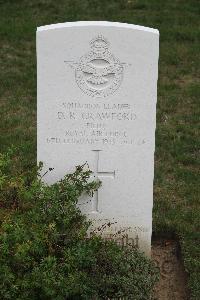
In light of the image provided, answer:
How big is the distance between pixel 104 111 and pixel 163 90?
368 centimetres

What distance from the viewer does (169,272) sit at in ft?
16.6

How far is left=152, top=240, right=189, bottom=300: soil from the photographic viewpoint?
481cm

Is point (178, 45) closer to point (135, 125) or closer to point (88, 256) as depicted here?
point (135, 125)

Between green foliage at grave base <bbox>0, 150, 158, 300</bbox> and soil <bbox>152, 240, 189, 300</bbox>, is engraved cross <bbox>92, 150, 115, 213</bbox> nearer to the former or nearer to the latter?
green foliage at grave base <bbox>0, 150, 158, 300</bbox>

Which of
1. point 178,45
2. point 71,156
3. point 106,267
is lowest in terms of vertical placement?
A: point 106,267

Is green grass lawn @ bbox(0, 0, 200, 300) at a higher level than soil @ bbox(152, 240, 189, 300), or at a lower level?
higher

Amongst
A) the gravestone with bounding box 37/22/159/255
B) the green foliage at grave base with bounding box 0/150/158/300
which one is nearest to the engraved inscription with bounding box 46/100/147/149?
the gravestone with bounding box 37/22/159/255

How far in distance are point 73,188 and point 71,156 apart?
0.38 metres

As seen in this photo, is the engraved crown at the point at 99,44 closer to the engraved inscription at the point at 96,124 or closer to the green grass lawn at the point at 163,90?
the engraved inscription at the point at 96,124

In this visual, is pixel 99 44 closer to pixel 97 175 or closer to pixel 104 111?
pixel 104 111

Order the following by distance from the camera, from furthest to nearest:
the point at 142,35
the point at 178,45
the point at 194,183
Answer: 1. the point at 178,45
2. the point at 194,183
3. the point at 142,35

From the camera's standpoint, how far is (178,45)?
9.55m

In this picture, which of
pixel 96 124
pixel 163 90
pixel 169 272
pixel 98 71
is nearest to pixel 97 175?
pixel 96 124

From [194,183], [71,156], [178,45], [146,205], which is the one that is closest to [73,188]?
[71,156]
